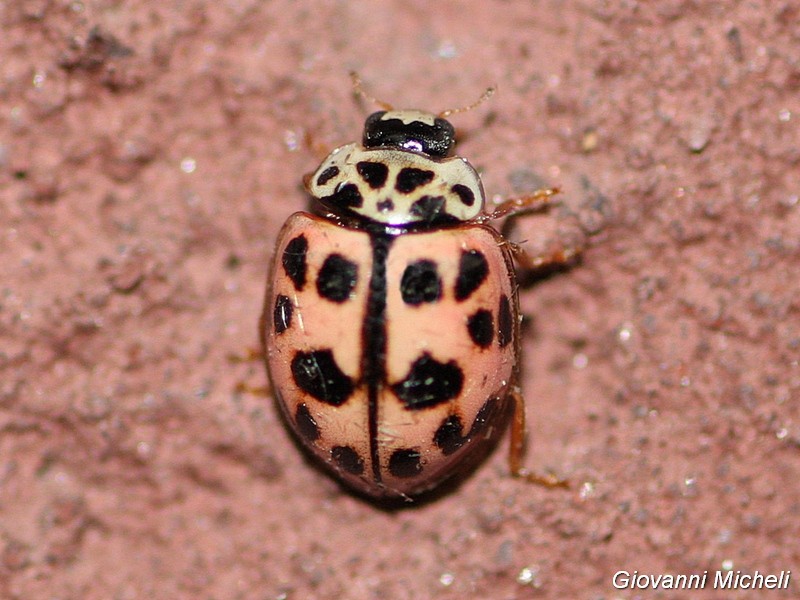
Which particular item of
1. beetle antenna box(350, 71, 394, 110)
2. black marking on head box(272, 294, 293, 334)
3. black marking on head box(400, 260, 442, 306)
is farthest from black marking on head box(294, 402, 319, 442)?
beetle antenna box(350, 71, 394, 110)

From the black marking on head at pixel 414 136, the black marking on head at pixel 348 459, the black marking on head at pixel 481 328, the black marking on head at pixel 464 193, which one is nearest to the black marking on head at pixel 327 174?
the black marking on head at pixel 414 136

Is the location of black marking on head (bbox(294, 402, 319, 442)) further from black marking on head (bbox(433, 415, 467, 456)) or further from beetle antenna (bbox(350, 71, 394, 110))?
beetle antenna (bbox(350, 71, 394, 110))

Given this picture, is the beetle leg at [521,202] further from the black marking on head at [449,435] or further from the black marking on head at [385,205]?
the black marking on head at [449,435]

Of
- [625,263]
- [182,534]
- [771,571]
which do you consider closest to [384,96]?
[625,263]

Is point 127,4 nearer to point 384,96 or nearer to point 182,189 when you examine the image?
point 182,189

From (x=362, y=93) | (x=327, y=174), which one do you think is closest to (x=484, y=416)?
(x=327, y=174)
